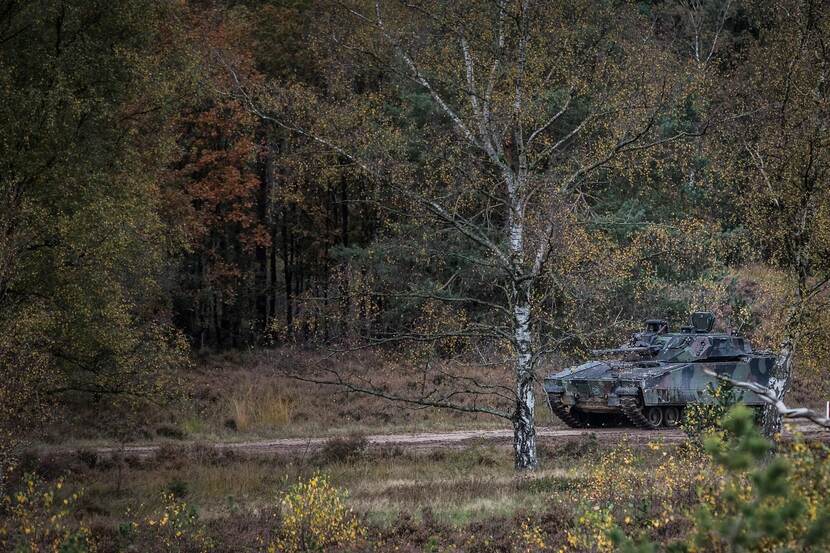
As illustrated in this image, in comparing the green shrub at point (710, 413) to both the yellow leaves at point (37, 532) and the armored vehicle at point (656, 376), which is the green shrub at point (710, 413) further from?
the armored vehicle at point (656, 376)

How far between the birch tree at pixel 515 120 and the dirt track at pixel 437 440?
6.03 m

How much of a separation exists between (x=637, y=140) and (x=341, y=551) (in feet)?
25.0

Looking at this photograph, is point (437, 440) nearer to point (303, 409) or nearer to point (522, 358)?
point (303, 409)

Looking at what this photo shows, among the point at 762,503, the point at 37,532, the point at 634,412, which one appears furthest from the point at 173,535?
the point at 634,412

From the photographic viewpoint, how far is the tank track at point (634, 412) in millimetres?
22141

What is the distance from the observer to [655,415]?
23.2 m

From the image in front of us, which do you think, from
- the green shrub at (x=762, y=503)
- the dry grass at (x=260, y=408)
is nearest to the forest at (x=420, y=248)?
the dry grass at (x=260, y=408)

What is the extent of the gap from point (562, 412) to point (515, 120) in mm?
10709

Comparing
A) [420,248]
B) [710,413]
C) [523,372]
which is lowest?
[710,413]

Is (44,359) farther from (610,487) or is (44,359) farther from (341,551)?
(610,487)

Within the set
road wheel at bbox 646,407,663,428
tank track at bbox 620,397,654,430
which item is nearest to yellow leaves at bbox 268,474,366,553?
tank track at bbox 620,397,654,430

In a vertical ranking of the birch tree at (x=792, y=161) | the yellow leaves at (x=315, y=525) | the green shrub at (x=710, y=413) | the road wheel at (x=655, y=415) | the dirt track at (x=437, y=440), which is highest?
the birch tree at (x=792, y=161)

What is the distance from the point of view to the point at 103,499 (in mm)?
15156

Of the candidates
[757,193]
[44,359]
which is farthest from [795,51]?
[44,359]
